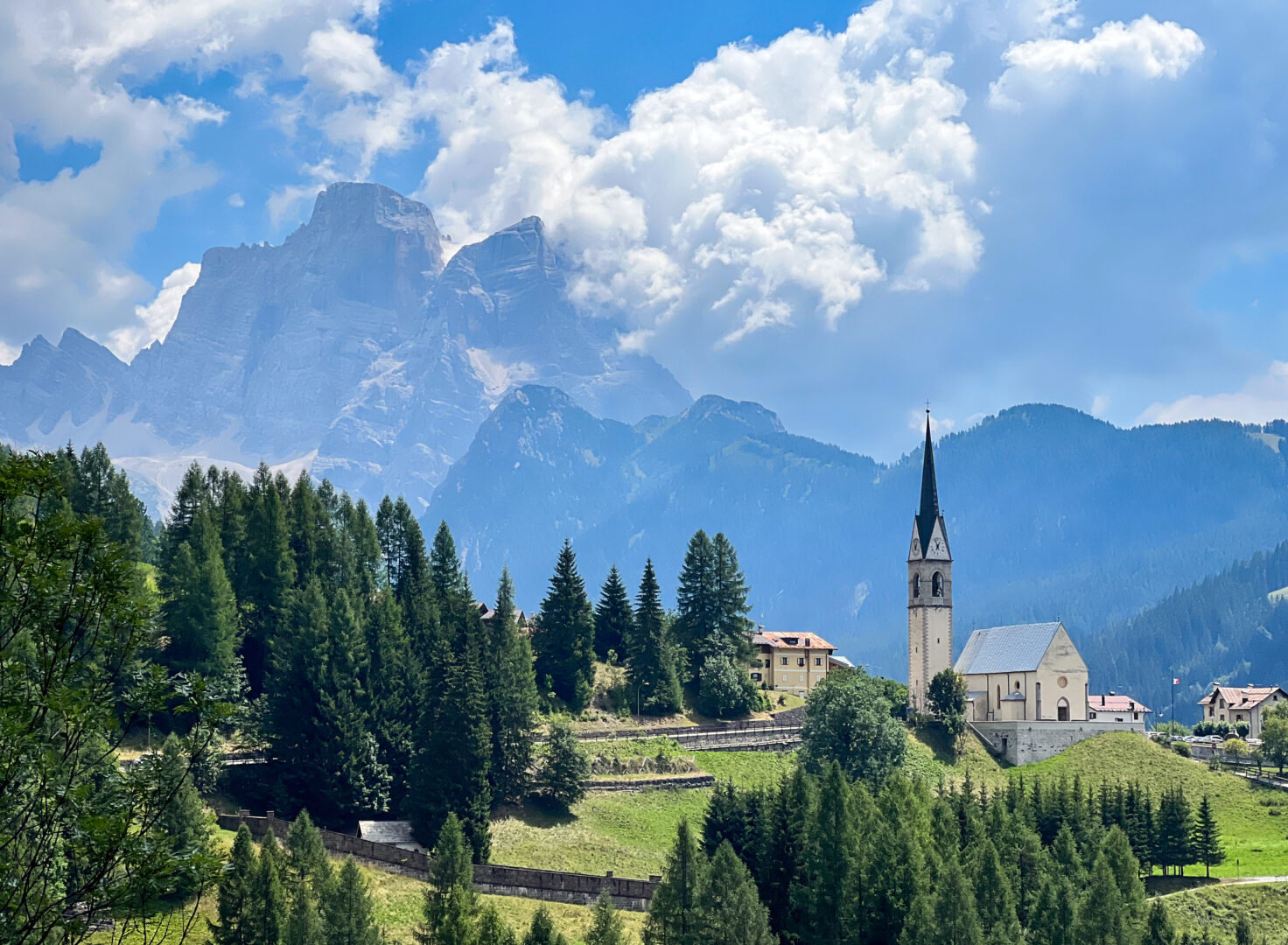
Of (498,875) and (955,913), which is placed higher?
(498,875)

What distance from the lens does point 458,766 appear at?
246ft

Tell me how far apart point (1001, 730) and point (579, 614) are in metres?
36.6

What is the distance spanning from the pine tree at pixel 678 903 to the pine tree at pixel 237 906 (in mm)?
15189

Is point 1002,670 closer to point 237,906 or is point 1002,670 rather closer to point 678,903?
point 678,903

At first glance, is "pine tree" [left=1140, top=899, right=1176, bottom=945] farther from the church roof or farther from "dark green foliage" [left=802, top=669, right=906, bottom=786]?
the church roof

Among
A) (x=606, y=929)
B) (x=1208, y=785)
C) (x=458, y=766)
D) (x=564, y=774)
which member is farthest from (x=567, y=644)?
(x=606, y=929)

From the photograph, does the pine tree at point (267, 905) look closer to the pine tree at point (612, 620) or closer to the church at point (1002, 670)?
the pine tree at point (612, 620)

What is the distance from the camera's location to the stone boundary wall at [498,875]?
67.2 m

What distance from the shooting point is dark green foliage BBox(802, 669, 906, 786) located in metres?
97.9

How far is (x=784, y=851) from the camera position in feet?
232

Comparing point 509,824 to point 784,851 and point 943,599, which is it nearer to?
point 784,851

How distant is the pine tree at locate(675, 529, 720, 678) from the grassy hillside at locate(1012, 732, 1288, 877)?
1002 inches

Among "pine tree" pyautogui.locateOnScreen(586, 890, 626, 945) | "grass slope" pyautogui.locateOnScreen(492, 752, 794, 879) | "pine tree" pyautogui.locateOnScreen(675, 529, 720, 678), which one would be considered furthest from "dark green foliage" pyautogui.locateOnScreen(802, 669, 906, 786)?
"pine tree" pyautogui.locateOnScreen(586, 890, 626, 945)

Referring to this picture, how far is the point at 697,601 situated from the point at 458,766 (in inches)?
1771
